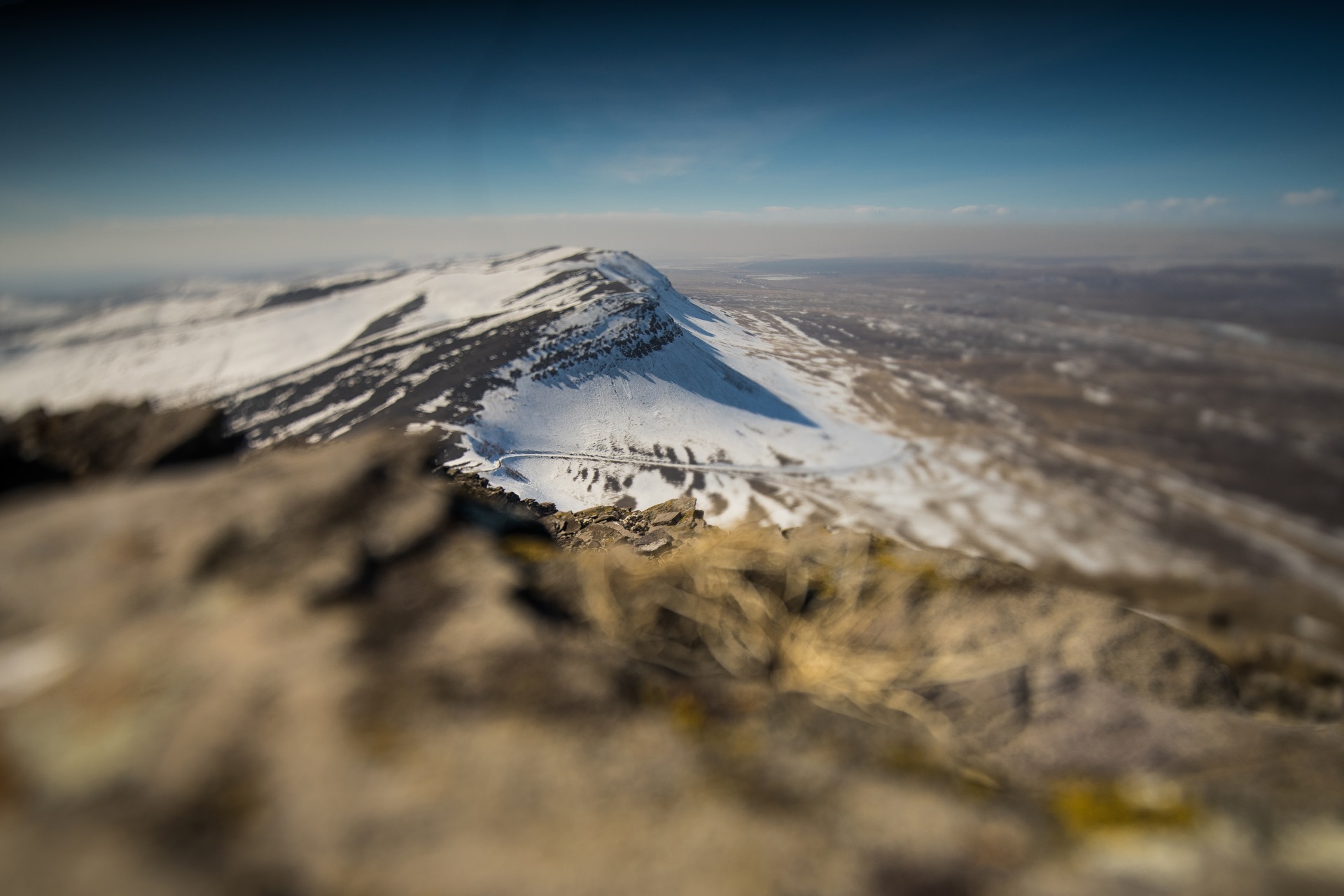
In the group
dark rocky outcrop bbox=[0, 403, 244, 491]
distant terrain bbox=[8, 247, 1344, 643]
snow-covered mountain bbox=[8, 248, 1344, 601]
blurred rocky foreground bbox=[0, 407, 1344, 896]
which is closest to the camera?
blurred rocky foreground bbox=[0, 407, 1344, 896]

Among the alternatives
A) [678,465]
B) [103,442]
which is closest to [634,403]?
[678,465]

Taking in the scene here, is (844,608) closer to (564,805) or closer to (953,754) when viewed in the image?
(953,754)

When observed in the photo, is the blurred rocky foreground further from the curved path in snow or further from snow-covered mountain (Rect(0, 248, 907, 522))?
the curved path in snow

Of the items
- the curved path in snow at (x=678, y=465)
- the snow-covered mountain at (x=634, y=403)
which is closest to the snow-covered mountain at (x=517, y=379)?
the curved path in snow at (x=678, y=465)

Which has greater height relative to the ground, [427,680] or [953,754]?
[427,680]

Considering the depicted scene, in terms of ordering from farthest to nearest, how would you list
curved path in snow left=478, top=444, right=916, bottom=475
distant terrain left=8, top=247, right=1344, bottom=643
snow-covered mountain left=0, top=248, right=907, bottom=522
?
snow-covered mountain left=0, top=248, right=907, bottom=522
curved path in snow left=478, top=444, right=916, bottom=475
distant terrain left=8, top=247, right=1344, bottom=643

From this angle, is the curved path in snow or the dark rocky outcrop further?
the curved path in snow

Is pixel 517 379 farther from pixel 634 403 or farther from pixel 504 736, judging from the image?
pixel 504 736

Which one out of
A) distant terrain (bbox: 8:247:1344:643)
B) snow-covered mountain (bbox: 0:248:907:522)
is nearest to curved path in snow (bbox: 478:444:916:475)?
snow-covered mountain (bbox: 0:248:907:522)

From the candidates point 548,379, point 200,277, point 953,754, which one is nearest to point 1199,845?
point 953,754
